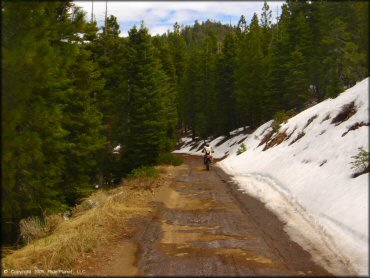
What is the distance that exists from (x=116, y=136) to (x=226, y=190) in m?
16.0

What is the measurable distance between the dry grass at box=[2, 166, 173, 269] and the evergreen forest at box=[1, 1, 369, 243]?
1340mm

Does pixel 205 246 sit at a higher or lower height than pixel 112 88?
lower

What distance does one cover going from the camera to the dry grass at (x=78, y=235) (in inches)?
316

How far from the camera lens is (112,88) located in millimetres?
31156

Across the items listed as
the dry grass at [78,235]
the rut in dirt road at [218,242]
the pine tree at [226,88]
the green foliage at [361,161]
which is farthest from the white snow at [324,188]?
the pine tree at [226,88]

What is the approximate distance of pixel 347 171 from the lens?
12242mm

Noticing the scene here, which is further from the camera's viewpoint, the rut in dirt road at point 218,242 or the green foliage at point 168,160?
the green foliage at point 168,160

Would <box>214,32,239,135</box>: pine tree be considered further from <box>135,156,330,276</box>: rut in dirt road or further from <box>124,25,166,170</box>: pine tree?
<box>135,156,330,276</box>: rut in dirt road

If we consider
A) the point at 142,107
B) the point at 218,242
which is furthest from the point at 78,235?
the point at 142,107

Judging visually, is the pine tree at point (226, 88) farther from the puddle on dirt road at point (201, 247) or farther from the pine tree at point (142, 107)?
the puddle on dirt road at point (201, 247)

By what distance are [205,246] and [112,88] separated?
963 inches

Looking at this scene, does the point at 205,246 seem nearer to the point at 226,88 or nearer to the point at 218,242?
the point at 218,242

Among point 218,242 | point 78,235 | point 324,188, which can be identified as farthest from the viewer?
point 324,188

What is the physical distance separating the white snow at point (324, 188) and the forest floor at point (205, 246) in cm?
53
